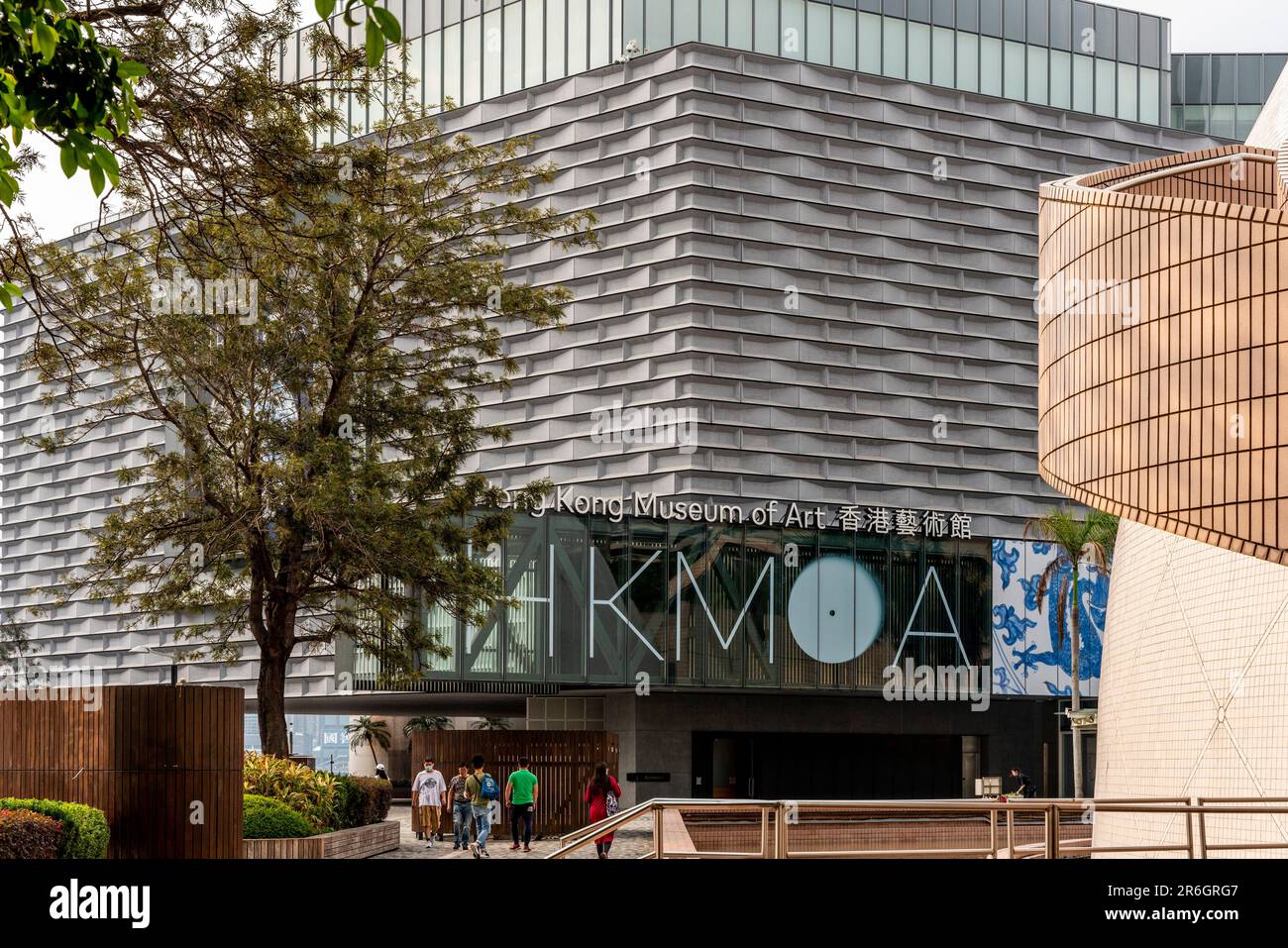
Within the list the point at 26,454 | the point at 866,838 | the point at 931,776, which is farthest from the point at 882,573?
the point at 26,454

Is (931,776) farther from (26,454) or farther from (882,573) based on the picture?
(26,454)

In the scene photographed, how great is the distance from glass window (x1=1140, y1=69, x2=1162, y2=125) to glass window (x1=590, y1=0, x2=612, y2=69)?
912 inches

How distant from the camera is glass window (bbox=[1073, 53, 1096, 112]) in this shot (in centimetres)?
6869

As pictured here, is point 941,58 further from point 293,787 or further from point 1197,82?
point 293,787

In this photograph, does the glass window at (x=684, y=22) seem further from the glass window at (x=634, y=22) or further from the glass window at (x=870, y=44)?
the glass window at (x=870, y=44)

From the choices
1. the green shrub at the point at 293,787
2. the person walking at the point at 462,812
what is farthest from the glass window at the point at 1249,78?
the green shrub at the point at 293,787

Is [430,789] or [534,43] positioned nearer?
[430,789]

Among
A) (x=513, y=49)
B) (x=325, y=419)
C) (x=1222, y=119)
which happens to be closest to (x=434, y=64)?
(x=513, y=49)

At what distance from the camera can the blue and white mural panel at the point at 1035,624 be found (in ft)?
186

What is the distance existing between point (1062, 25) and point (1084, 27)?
3.18ft

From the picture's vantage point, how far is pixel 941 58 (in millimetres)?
65938

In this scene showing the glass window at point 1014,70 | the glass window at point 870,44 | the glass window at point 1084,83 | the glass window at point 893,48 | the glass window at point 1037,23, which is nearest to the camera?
the glass window at point 870,44

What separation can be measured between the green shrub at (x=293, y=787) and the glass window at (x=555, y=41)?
1635 inches
